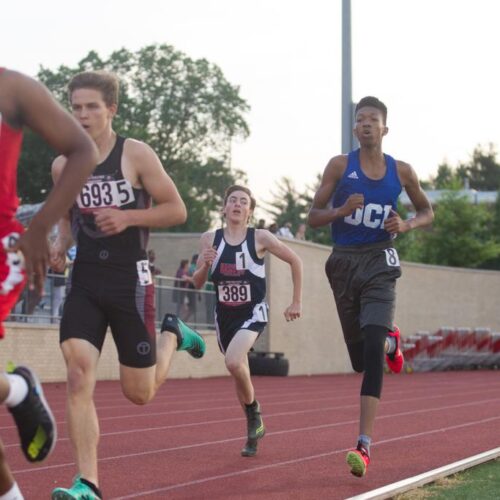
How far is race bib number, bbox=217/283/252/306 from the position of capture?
9.77 m

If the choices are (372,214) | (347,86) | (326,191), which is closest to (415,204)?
(372,214)

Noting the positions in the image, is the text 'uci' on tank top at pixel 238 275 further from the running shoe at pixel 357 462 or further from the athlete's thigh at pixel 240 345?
the running shoe at pixel 357 462

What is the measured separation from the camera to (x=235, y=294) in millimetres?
9805

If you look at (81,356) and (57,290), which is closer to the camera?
(81,356)

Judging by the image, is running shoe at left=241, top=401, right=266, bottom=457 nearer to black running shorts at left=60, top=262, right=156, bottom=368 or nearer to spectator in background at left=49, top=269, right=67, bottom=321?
black running shorts at left=60, top=262, right=156, bottom=368

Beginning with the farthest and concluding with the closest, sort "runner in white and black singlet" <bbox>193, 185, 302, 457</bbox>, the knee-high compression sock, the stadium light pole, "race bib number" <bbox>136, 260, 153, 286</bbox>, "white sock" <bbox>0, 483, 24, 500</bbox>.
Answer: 1. the stadium light pole
2. "runner in white and black singlet" <bbox>193, 185, 302, 457</bbox>
3. the knee-high compression sock
4. "race bib number" <bbox>136, 260, 153, 286</bbox>
5. "white sock" <bbox>0, 483, 24, 500</bbox>

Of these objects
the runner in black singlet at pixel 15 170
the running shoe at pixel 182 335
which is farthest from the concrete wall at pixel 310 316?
the runner in black singlet at pixel 15 170

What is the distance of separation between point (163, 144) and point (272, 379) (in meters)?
50.3

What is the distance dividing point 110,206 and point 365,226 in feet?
8.42

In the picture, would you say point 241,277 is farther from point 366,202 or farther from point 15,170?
point 15,170

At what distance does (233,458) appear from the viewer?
29.9ft

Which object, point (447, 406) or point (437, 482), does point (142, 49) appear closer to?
point (447, 406)

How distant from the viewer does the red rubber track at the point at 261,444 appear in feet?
25.1

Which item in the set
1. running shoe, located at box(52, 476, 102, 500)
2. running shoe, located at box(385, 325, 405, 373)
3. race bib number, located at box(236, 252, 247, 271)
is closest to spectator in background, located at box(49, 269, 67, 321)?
race bib number, located at box(236, 252, 247, 271)
